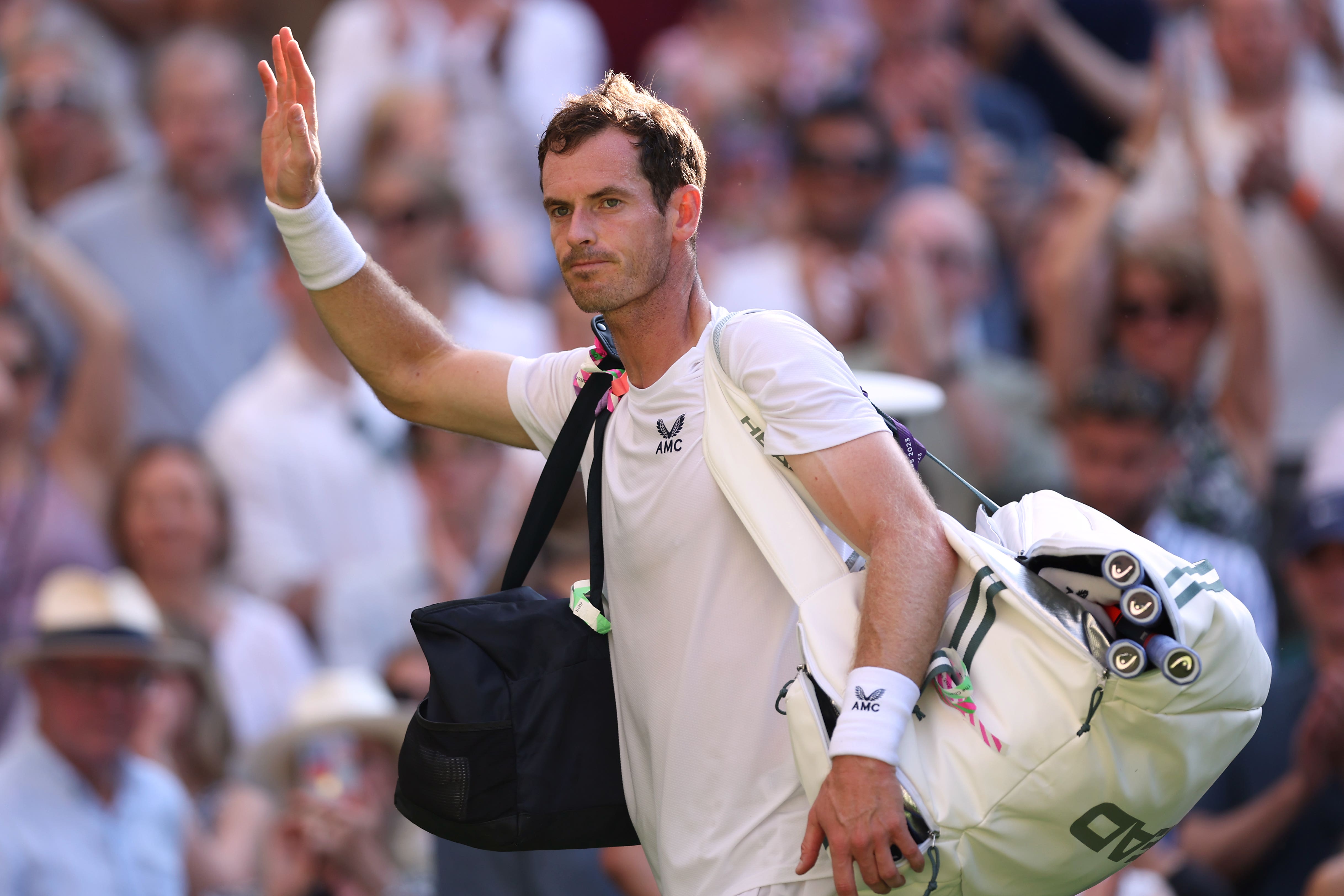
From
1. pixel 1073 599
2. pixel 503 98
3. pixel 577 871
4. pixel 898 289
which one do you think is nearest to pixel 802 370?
pixel 1073 599

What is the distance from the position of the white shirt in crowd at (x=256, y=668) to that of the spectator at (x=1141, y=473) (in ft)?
10.1

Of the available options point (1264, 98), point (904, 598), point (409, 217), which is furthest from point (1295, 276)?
point (904, 598)

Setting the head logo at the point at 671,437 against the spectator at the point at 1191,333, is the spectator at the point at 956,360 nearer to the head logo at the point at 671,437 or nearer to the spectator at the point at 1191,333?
the spectator at the point at 1191,333

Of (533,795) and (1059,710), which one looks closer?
(1059,710)

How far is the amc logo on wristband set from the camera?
9.29 ft

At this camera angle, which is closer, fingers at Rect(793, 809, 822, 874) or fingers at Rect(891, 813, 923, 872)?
fingers at Rect(891, 813, 923, 872)

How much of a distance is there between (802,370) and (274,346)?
205 inches

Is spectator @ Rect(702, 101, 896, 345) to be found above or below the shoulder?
above

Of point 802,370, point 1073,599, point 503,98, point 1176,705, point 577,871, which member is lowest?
point 577,871

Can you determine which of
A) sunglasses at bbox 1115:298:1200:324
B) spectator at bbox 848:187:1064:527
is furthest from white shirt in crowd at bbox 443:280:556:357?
sunglasses at bbox 1115:298:1200:324

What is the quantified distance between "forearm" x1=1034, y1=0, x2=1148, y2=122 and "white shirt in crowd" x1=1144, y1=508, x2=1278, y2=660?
287 cm

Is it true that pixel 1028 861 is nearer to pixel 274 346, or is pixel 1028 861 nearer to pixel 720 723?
pixel 720 723

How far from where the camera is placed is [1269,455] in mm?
6812

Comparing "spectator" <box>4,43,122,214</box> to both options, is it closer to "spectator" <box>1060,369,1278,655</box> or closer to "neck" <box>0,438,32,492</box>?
"neck" <box>0,438,32,492</box>
